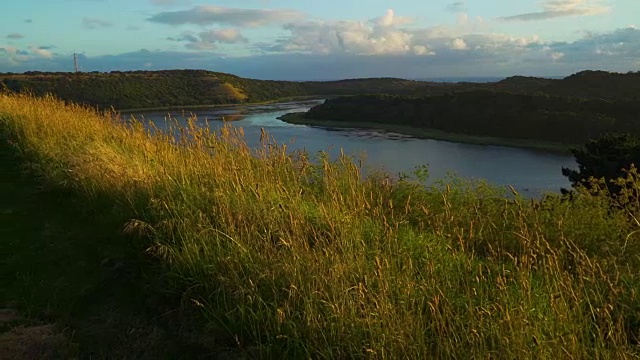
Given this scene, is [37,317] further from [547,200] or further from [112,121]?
[112,121]

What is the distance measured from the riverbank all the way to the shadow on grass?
4263 centimetres

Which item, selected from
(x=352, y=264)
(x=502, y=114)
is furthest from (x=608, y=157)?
(x=502, y=114)

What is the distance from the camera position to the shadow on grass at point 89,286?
2982mm

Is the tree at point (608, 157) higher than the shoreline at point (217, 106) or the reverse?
higher

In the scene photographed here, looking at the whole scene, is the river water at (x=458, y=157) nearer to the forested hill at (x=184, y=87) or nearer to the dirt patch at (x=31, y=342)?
the dirt patch at (x=31, y=342)

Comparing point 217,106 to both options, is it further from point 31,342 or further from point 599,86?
point 31,342

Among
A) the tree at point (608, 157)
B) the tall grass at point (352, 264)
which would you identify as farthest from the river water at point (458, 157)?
the tall grass at point (352, 264)

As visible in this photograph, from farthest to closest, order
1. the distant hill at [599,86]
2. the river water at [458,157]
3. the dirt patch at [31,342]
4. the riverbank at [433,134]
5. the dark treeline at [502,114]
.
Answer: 1. the distant hill at [599,86]
2. the dark treeline at [502,114]
3. the riverbank at [433,134]
4. the river water at [458,157]
5. the dirt patch at [31,342]

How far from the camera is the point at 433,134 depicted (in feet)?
204

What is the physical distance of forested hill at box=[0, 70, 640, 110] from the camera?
70.8 m

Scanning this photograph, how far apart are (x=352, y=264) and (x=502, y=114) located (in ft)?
214

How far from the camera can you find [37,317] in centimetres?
335

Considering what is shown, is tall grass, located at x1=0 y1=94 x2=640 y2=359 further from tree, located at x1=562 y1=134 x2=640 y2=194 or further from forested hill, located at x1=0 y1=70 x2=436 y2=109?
forested hill, located at x1=0 y1=70 x2=436 y2=109

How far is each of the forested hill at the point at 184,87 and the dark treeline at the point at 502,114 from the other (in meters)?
14.0
